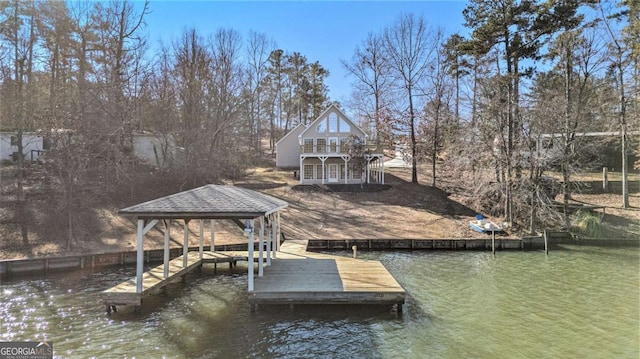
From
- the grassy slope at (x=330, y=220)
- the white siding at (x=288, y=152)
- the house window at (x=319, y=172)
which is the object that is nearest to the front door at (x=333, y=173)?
the house window at (x=319, y=172)

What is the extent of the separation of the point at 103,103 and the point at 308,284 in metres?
22.3

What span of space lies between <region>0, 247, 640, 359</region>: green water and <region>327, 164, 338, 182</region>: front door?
19.7 metres

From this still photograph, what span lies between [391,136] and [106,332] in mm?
31308

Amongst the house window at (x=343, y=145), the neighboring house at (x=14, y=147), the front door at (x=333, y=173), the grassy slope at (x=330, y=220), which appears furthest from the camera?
the front door at (x=333, y=173)

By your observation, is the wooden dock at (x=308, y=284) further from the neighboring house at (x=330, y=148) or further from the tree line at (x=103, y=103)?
the neighboring house at (x=330, y=148)

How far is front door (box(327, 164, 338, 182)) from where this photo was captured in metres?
33.9

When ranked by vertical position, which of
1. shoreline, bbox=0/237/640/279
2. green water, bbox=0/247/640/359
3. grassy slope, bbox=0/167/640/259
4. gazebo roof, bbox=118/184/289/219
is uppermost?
gazebo roof, bbox=118/184/289/219

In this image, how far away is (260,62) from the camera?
45.7 meters

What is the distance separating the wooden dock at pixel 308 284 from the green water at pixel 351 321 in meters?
0.47

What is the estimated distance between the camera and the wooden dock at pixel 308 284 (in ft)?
33.4

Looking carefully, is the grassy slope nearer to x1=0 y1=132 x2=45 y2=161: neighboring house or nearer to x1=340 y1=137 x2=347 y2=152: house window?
x1=340 y1=137 x2=347 y2=152: house window

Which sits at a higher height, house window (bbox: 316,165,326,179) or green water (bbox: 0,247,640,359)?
house window (bbox: 316,165,326,179)

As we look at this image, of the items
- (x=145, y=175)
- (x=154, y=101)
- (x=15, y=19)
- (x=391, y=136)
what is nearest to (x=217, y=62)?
(x=154, y=101)

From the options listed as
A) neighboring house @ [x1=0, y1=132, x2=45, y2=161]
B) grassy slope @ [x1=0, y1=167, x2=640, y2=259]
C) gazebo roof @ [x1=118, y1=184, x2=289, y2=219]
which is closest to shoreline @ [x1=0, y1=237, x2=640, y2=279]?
grassy slope @ [x1=0, y1=167, x2=640, y2=259]
